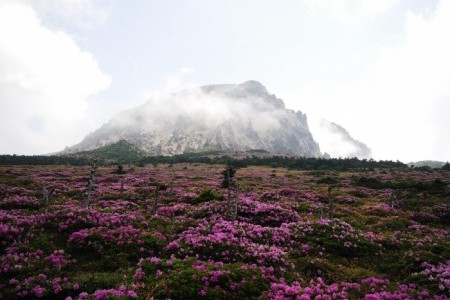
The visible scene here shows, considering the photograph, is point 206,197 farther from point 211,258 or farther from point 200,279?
point 200,279

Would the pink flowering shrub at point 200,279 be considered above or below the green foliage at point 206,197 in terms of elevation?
below

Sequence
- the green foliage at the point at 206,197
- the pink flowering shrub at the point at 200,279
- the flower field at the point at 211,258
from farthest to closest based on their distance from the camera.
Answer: the green foliage at the point at 206,197, the flower field at the point at 211,258, the pink flowering shrub at the point at 200,279

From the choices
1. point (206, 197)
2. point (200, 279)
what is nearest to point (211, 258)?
point (200, 279)

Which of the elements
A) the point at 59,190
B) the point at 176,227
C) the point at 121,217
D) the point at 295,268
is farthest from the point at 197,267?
the point at 59,190

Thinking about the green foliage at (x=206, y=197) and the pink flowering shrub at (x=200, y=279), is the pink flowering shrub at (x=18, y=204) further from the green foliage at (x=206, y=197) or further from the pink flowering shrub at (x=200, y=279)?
the pink flowering shrub at (x=200, y=279)

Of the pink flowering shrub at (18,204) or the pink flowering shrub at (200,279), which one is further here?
the pink flowering shrub at (18,204)

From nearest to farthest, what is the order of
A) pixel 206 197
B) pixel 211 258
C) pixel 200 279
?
pixel 200 279, pixel 211 258, pixel 206 197

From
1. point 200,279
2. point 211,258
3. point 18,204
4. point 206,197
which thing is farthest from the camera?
point 206,197

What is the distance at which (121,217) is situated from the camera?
23078mm

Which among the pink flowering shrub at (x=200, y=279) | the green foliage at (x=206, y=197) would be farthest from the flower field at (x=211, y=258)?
the green foliage at (x=206, y=197)

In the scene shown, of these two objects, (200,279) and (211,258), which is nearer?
(200,279)

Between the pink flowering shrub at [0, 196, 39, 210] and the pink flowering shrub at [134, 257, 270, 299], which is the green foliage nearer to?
the pink flowering shrub at [0, 196, 39, 210]

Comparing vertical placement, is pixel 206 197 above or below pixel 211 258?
above

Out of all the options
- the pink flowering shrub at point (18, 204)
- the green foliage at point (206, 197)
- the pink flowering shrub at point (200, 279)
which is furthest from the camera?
the green foliage at point (206, 197)
